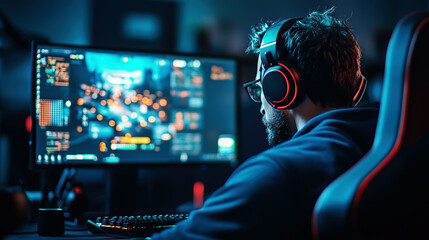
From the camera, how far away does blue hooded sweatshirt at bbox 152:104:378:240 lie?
74 centimetres

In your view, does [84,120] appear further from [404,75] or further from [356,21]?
[356,21]

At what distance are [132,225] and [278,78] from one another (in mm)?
507

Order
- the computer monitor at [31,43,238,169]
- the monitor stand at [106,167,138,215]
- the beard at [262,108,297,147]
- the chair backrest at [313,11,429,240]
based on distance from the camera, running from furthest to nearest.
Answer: the monitor stand at [106,167,138,215] → the computer monitor at [31,43,238,169] → the beard at [262,108,297,147] → the chair backrest at [313,11,429,240]

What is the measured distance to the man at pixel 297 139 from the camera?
745 millimetres

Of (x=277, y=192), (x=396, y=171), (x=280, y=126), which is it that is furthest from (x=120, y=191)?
(x=396, y=171)

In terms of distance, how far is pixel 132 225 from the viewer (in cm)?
116

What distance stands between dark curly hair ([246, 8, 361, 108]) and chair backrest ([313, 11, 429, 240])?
0.32 meters

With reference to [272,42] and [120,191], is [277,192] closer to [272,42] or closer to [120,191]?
[272,42]

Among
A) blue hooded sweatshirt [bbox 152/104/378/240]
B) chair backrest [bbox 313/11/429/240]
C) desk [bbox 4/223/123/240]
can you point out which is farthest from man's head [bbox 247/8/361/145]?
desk [bbox 4/223/123/240]

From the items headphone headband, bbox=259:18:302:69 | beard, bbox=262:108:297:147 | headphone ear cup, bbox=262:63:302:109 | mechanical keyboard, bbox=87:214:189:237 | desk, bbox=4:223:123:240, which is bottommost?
desk, bbox=4:223:123:240

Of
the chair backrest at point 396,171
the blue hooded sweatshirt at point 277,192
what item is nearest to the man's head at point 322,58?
the blue hooded sweatshirt at point 277,192

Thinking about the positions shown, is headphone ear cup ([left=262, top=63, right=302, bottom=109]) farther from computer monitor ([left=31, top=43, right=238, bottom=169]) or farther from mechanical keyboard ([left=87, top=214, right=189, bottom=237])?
computer monitor ([left=31, top=43, right=238, bottom=169])

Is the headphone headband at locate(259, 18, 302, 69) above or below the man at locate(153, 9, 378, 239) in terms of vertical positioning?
above

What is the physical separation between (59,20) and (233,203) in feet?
5.60
